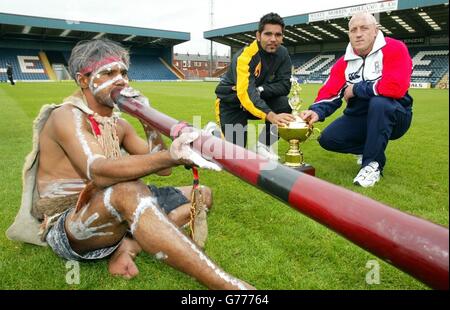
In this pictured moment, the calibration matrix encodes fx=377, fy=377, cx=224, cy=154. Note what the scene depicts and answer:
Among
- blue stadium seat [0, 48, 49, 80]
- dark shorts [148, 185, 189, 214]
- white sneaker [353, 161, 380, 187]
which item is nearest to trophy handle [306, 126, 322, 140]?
white sneaker [353, 161, 380, 187]

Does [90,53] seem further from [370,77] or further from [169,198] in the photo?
[370,77]

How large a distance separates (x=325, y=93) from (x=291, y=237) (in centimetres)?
230

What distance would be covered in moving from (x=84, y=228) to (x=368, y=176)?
276 centimetres

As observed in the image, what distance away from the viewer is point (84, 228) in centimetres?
195

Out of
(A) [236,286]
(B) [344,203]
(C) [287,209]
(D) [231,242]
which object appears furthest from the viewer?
(C) [287,209]

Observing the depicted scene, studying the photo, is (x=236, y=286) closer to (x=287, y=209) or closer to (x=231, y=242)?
(x=231, y=242)

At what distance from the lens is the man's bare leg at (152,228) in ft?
5.47

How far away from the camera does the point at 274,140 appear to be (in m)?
5.49

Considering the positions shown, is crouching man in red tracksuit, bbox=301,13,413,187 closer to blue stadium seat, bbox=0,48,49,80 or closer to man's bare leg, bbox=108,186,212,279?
man's bare leg, bbox=108,186,212,279

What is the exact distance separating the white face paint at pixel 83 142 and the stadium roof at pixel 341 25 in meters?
21.9

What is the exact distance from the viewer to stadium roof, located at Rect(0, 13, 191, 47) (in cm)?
3694

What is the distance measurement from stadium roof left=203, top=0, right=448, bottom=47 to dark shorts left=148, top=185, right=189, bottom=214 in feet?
69.6

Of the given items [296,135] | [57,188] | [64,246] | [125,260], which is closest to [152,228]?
[125,260]
